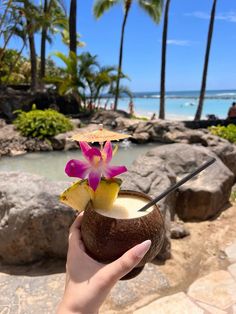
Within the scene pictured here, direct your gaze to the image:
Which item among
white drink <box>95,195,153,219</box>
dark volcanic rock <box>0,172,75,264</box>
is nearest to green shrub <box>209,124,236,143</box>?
dark volcanic rock <box>0,172,75,264</box>

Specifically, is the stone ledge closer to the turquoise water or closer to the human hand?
the human hand

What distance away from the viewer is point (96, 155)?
106cm

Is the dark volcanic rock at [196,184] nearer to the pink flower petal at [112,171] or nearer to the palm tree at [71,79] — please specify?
the pink flower petal at [112,171]

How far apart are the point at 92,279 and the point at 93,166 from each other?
1.07 feet

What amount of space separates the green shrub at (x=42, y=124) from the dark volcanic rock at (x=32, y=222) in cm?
772

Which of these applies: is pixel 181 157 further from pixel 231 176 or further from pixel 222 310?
pixel 222 310

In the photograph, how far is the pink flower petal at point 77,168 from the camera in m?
1.06

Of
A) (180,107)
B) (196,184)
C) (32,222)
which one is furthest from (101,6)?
(180,107)

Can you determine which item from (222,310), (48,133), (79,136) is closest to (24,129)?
(48,133)

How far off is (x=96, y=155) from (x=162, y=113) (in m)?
17.2

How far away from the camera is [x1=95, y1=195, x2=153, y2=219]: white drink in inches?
44.1

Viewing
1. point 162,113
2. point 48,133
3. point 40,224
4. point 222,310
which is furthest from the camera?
point 162,113

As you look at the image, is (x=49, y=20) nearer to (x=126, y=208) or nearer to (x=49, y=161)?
(x=49, y=161)

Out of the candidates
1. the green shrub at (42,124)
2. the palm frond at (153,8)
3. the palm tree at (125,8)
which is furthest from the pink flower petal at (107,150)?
the palm frond at (153,8)
